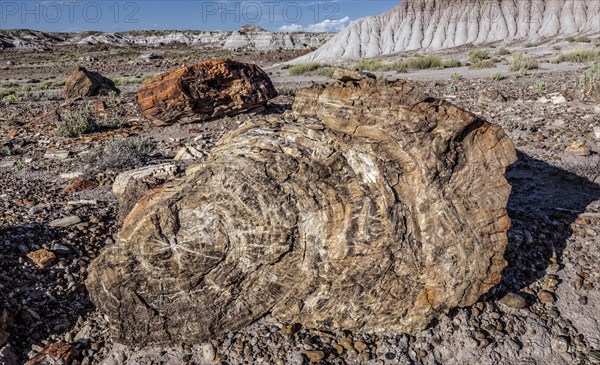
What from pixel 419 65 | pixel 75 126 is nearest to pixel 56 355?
pixel 75 126

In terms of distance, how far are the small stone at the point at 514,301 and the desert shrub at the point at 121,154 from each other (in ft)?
19.2

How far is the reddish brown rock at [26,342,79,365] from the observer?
10.8 ft

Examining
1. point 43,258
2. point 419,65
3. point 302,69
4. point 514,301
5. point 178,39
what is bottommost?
point 514,301

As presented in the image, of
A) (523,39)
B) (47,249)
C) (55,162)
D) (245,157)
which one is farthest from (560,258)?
(523,39)

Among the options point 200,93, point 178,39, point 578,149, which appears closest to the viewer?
point 578,149

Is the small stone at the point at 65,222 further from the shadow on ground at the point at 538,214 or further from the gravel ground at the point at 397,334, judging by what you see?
the shadow on ground at the point at 538,214

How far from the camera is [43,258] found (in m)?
4.27

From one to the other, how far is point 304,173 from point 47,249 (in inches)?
113

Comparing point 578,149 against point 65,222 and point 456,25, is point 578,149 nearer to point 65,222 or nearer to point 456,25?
point 65,222

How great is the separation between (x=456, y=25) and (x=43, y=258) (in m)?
43.7

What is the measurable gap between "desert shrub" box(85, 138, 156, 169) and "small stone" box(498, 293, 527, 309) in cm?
585

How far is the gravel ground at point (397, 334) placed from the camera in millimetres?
3350

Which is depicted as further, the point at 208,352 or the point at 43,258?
the point at 43,258

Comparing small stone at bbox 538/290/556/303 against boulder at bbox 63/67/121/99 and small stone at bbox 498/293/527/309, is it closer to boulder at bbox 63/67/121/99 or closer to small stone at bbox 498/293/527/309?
small stone at bbox 498/293/527/309
